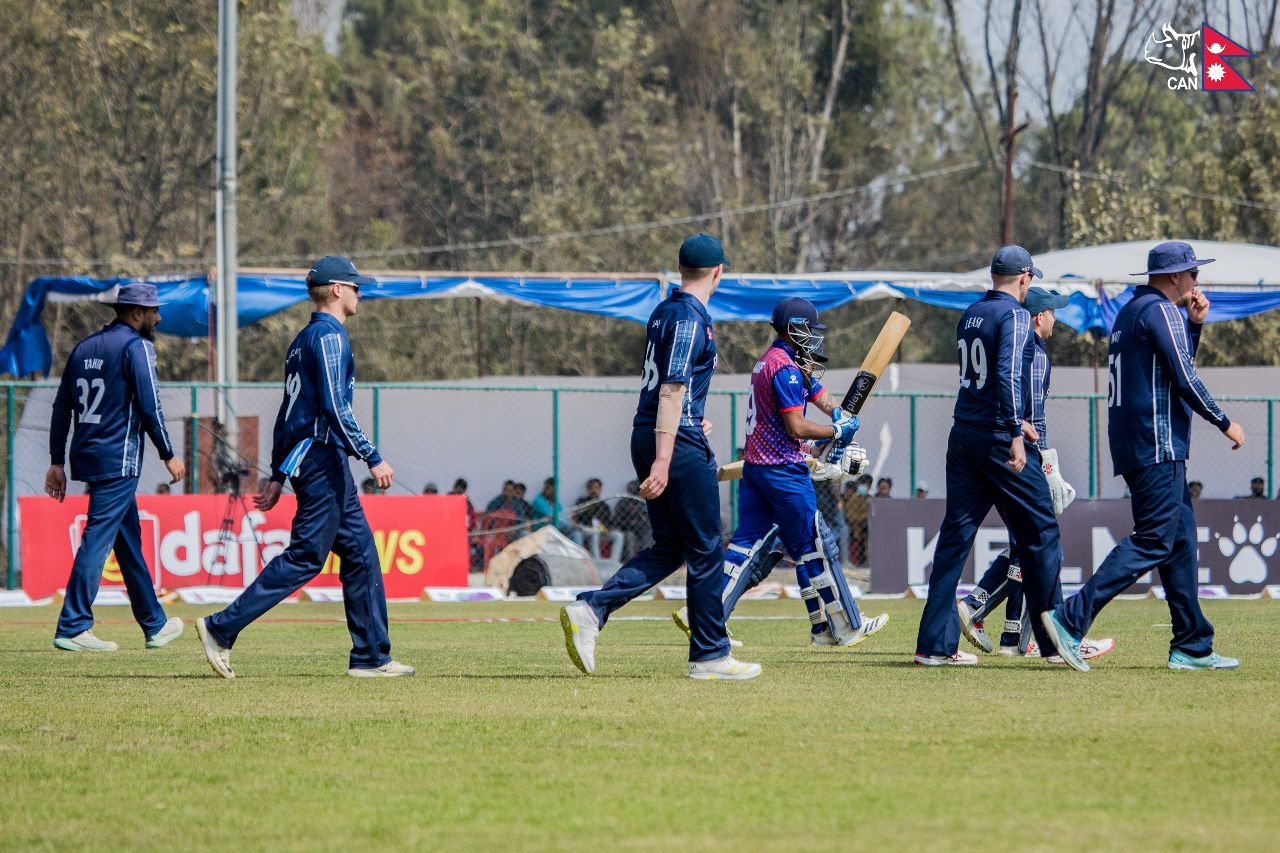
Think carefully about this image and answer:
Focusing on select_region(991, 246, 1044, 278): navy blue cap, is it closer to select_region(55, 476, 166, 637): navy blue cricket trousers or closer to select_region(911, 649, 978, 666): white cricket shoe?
select_region(911, 649, 978, 666): white cricket shoe

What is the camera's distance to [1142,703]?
7.42 m

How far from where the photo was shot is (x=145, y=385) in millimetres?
10375

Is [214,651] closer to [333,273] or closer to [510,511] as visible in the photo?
[333,273]

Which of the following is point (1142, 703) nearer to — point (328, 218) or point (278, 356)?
point (278, 356)

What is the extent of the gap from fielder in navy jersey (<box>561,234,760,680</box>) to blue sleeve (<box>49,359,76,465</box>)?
12.4 ft

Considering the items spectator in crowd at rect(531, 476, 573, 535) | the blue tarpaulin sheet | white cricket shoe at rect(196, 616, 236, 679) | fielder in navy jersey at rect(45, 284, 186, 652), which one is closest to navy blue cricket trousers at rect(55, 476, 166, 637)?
fielder in navy jersey at rect(45, 284, 186, 652)

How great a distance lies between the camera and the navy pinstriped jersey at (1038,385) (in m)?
9.31

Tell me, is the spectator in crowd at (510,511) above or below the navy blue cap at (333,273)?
below

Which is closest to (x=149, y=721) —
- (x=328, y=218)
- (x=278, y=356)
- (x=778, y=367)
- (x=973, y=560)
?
(x=778, y=367)

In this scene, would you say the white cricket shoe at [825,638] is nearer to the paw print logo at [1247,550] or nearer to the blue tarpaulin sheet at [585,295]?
the paw print logo at [1247,550]

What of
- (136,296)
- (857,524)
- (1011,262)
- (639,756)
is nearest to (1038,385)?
(1011,262)

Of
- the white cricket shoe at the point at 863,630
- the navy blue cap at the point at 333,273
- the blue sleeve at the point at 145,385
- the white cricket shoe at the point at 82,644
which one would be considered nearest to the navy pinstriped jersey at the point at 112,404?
the blue sleeve at the point at 145,385

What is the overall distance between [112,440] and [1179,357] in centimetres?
609

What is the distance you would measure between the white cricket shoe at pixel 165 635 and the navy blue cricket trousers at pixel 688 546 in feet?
10.7
